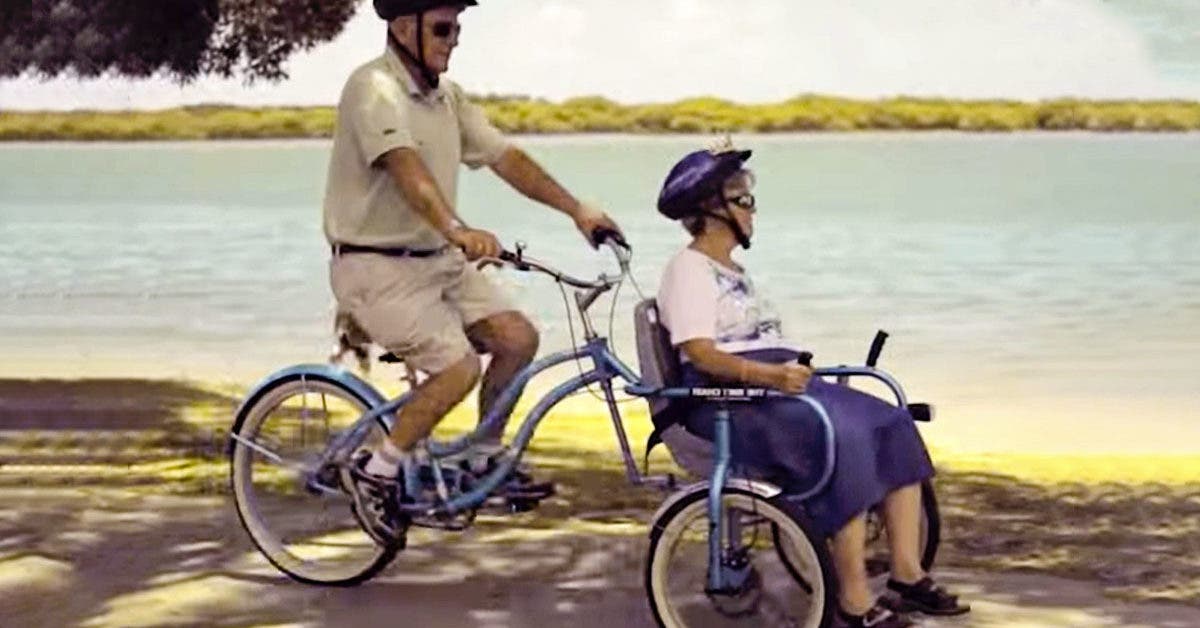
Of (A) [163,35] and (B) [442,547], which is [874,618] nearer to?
(B) [442,547]

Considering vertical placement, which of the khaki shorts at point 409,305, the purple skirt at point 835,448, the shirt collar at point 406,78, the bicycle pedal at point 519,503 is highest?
the shirt collar at point 406,78

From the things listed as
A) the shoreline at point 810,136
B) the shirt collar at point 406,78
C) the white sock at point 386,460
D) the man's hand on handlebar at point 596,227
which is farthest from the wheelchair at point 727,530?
the shoreline at point 810,136

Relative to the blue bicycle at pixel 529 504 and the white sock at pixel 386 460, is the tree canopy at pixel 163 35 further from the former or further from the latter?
the white sock at pixel 386 460

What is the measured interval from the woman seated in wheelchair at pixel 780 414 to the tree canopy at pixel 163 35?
292 centimetres

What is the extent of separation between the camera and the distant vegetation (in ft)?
28.0

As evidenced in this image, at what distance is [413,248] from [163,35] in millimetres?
2792

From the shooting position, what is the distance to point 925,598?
6.23 metres

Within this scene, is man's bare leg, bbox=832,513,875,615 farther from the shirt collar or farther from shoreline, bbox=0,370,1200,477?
shoreline, bbox=0,370,1200,477

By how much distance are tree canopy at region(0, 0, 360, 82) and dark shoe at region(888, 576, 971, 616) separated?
3477 mm

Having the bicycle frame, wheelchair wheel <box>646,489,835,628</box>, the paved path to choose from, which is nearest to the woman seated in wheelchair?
wheelchair wheel <box>646,489,835,628</box>

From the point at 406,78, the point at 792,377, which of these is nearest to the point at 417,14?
the point at 406,78

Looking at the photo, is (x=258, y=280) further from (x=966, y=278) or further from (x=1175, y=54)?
(x=1175, y=54)

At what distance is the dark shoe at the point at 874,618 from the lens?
19.9 ft

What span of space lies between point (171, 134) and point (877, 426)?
373 centimetres
